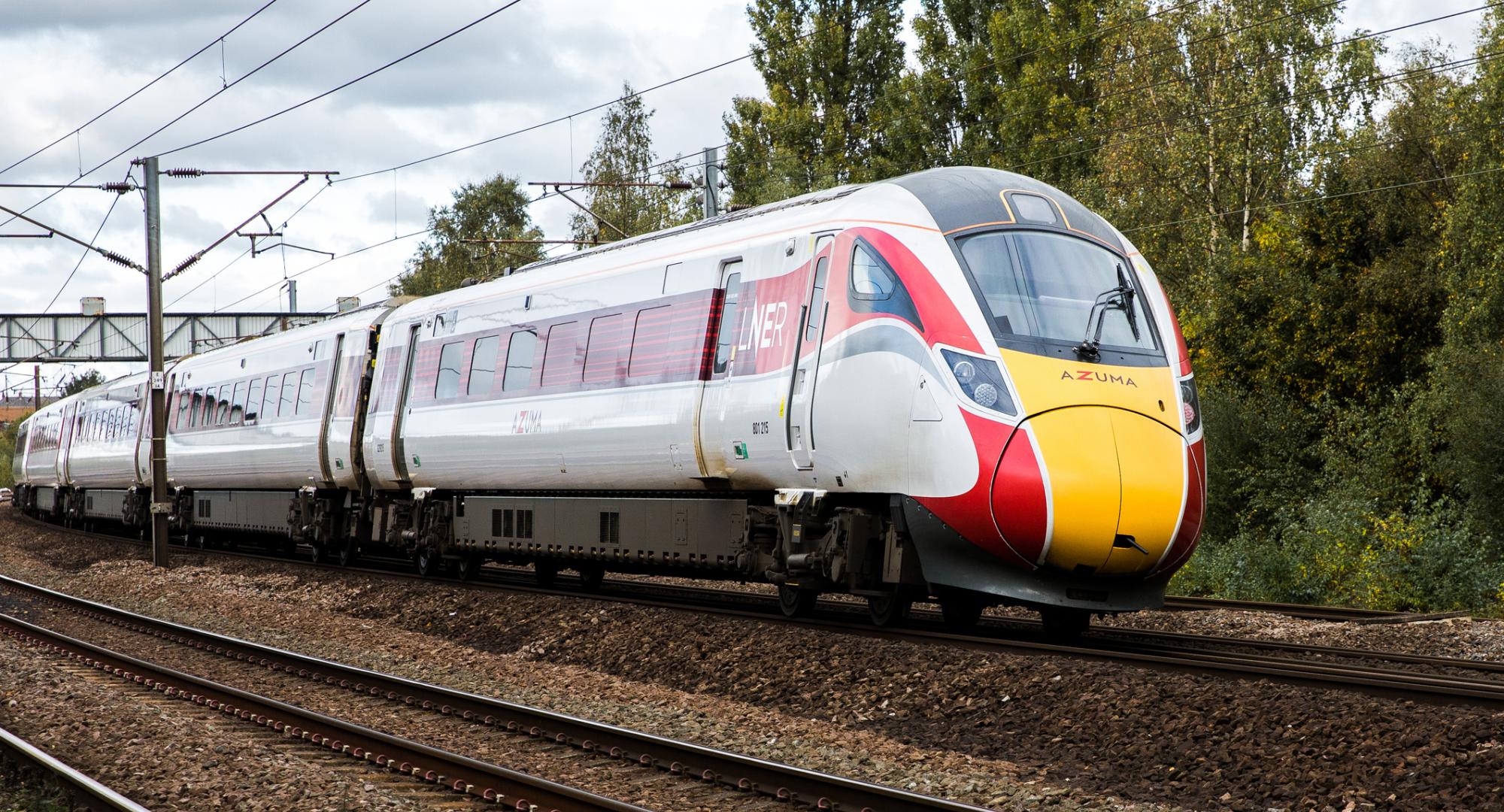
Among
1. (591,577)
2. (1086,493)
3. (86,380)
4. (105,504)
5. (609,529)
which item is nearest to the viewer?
(1086,493)

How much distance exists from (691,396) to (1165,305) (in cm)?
406

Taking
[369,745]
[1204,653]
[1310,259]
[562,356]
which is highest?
[1310,259]

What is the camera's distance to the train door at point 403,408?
58.6ft

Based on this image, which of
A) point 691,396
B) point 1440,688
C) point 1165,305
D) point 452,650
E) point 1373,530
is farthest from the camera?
point 1373,530

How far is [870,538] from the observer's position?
1088 centimetres

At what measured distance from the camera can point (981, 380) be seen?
32.0 ft

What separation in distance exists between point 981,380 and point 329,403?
13.1 metres

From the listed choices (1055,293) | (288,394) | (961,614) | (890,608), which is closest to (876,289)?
(1055,293)

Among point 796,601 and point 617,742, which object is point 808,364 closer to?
point 796,601

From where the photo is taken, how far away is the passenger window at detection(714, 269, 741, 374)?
39.4 ft

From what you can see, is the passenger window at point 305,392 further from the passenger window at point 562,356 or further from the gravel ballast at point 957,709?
the passenger window at point 562,356

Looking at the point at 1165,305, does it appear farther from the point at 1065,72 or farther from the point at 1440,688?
the point at 1065,72

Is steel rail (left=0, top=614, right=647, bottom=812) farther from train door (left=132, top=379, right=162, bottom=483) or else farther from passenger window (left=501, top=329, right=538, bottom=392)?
train door (left=132, top=379, right=162, bottom=483)

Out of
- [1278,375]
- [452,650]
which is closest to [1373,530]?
[1278,375]
